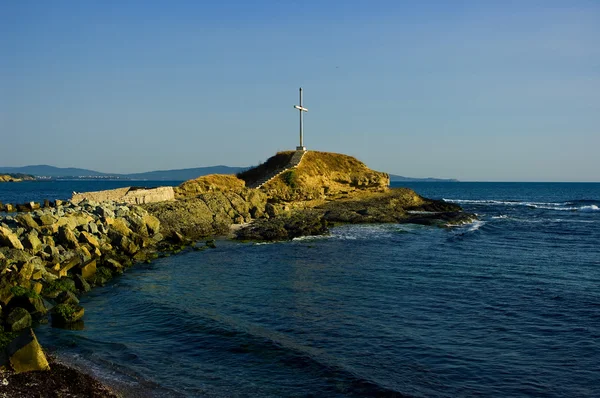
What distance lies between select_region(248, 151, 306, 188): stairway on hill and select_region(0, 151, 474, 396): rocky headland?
0.61 feet

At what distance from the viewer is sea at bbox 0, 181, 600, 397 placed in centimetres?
1359

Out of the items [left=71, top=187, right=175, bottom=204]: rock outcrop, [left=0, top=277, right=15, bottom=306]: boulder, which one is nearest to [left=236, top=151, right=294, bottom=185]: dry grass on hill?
[left=71, top=187, right=175, bottom=204]: rock outcrop

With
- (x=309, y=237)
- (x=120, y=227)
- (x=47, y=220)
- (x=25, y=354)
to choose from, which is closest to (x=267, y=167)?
(x=309, y=237)

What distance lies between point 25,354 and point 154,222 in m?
24.8

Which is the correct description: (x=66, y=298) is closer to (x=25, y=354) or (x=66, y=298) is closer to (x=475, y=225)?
(x=25, y=354)

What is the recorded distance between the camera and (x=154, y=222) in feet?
123

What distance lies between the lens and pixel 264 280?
84.3 ft

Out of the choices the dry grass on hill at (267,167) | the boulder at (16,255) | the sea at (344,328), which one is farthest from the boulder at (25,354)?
the dry grass on hill at (267,167)

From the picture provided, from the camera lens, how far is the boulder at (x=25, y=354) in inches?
509

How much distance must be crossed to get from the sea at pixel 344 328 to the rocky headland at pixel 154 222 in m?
1.39

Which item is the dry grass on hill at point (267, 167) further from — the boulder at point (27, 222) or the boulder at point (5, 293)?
the boulder at point (5, 293)

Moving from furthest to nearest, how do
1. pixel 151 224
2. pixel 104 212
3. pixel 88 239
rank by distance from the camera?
pixel 151 224 < pixel 104 212 < pixel 88 239

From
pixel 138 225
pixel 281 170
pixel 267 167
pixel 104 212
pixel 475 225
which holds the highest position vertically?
pixel 267 167

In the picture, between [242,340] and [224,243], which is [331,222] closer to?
[224,243]
